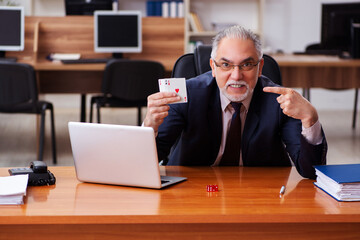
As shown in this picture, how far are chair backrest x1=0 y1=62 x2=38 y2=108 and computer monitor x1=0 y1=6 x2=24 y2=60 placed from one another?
2.76 feet

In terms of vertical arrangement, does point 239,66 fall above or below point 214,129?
above

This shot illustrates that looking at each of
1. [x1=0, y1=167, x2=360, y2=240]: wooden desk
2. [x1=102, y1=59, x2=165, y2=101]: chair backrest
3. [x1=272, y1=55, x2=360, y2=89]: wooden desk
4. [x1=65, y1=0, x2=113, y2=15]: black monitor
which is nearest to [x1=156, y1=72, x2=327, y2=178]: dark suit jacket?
[x1=0, y1=167, x2=360, y2=240]: wooden desk

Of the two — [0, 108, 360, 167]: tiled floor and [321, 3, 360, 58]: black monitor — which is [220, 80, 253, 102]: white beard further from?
[321, 3, 360, 58]: black monitor

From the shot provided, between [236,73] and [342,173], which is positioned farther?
[236,73]

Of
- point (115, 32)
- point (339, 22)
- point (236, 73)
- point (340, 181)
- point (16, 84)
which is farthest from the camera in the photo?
point (115, 32)

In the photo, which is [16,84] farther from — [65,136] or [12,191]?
[12,191]

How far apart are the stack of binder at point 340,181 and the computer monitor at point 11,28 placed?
350 centimetres

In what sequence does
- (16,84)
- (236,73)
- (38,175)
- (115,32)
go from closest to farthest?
(38,175) → (236,73) → (16,84) → (115,32)

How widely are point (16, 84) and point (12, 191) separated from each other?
254cm

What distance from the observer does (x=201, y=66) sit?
7.30 feet

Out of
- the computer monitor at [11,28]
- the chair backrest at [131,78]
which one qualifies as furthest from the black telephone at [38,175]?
the computer monitor at [11,28]

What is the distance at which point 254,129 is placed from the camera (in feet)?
6.35

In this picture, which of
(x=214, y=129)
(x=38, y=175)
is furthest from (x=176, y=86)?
(x=38, y=175)

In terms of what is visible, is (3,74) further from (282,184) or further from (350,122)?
(350,122)
